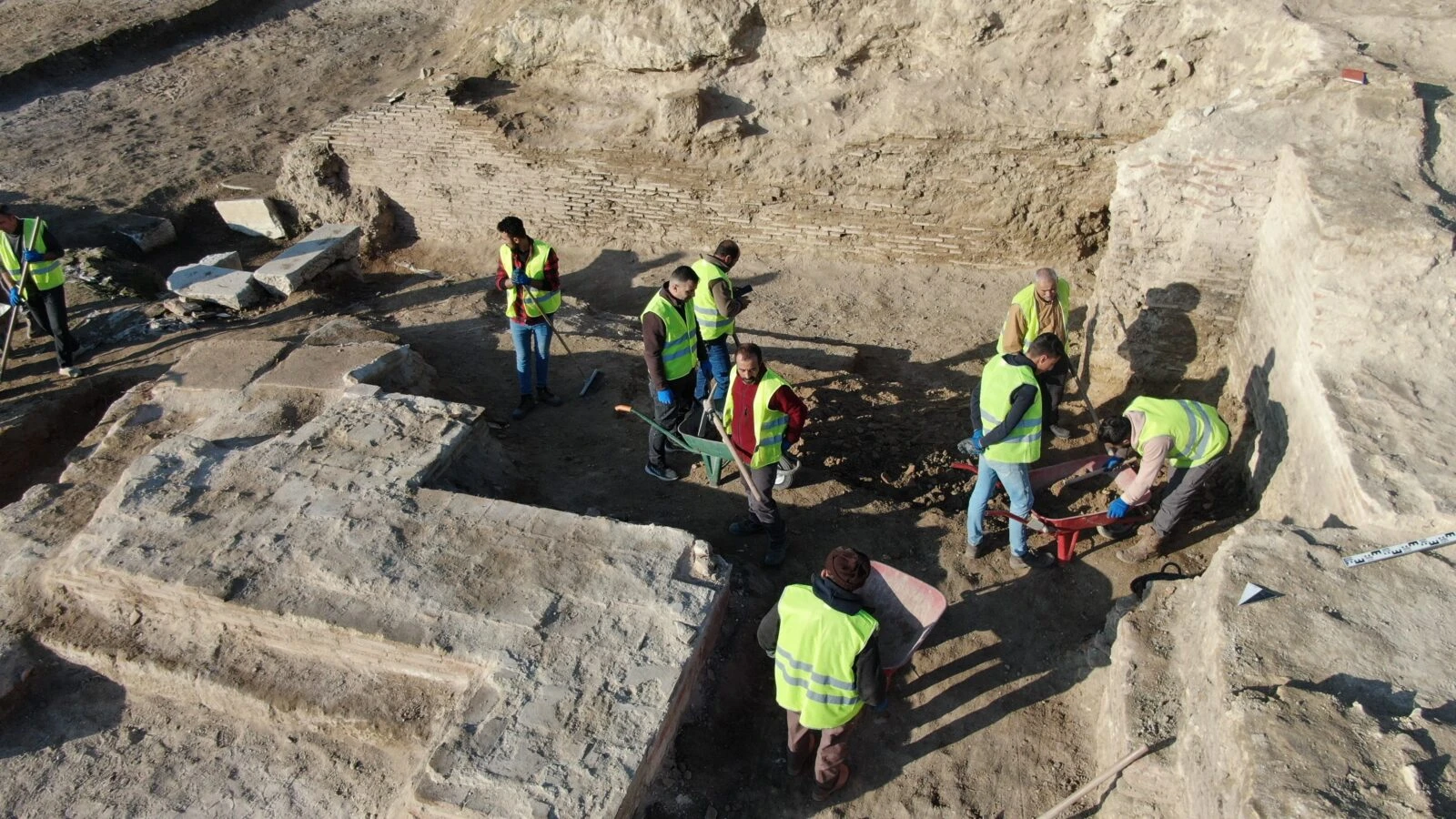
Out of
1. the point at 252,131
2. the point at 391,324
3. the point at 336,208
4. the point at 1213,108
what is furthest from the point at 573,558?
the point at 252,131

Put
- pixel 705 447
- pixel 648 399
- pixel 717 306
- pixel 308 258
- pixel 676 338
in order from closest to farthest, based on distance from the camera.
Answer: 1. pixel 705 447
2. pixel 676 338
3. pixel 717 306
4. pixel 648 399
5. pixel 308 258

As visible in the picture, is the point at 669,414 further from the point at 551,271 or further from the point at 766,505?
the point at 551,271

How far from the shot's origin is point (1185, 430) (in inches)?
188

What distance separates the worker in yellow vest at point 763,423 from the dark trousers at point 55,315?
22.2ft

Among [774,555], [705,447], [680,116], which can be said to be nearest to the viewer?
[774,555]

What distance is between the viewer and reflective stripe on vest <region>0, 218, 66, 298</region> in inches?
301

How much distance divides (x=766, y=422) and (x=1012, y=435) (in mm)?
1383

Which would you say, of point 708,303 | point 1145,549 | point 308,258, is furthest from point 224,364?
point 1145,549

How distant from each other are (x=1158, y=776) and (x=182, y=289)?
387 inches

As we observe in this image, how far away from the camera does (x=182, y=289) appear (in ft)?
29.9

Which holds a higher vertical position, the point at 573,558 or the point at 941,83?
the point at 941,83

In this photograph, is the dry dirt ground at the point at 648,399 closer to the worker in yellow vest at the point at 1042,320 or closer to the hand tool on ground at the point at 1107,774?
the hand tool on ground at the point at 1107,774

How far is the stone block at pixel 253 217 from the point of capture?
37.4 feet

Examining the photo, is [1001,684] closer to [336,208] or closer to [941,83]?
[941,83]
